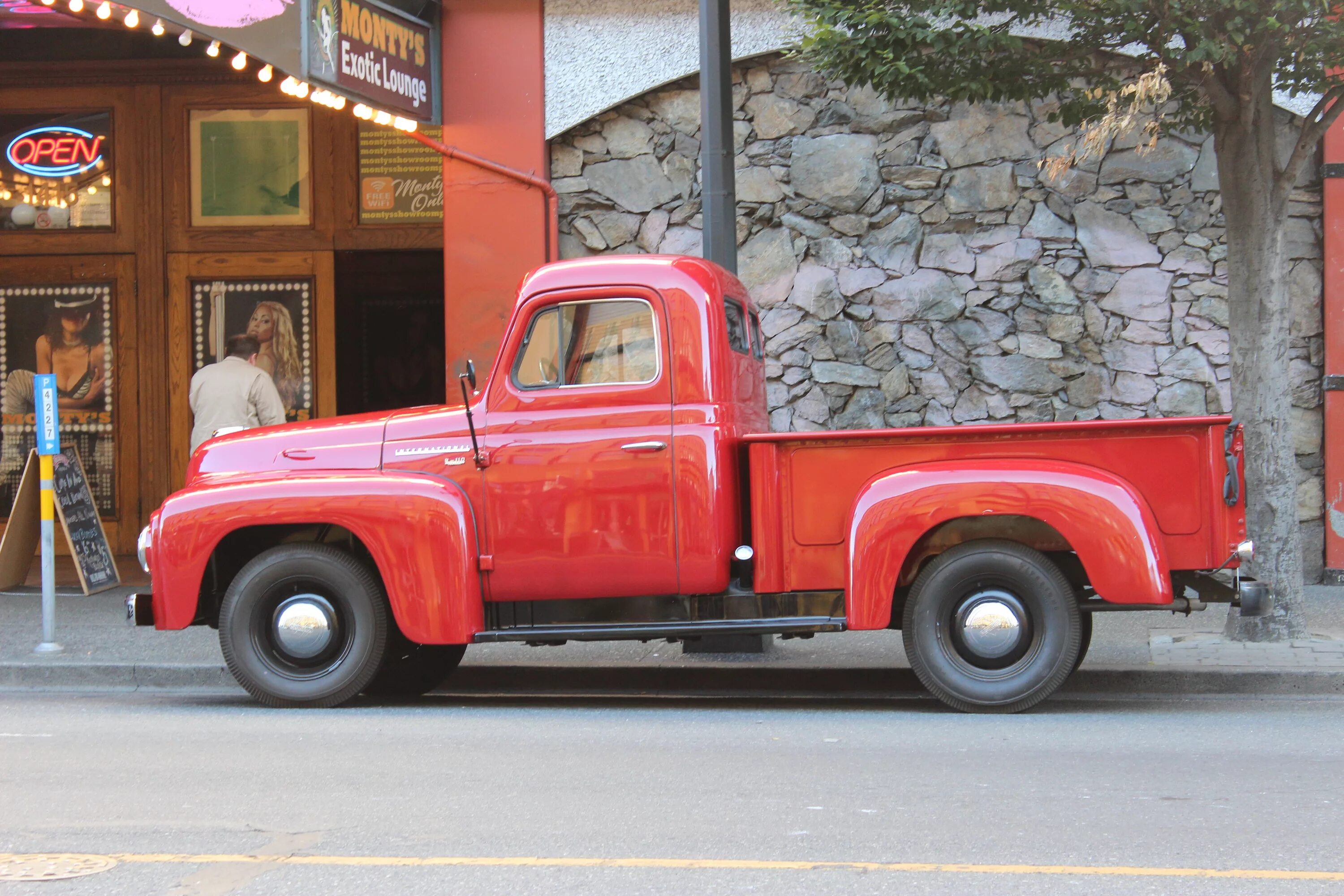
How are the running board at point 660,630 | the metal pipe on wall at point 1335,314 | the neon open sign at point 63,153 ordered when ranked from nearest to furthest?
the running board at point 660,630 < the metal pipe on wall at point 1335,314 < the neon open sign at point 63,153

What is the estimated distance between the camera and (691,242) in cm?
1234

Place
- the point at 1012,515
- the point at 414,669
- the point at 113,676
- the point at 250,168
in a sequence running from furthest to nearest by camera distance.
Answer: the point at 250,168, the point at 113,676, the point at 414,669, the point at 1012,515

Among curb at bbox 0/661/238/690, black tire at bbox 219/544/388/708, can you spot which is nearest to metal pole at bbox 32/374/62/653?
curb at bbox 0/661/238/690

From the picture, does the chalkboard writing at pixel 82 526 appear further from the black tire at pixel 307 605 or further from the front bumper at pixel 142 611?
the black tire at pixel 307 605

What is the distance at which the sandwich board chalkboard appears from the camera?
39.4 ft

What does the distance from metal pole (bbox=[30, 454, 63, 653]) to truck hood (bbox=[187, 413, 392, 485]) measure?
176cm

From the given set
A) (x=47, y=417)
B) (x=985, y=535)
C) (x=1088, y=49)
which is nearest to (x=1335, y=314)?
(x=1088, y=49)

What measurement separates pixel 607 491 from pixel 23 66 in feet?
31.6

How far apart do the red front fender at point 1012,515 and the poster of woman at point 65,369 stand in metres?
9.78

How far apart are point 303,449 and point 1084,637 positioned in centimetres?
416

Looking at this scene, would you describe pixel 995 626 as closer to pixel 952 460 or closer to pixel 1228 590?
pixel 952 460

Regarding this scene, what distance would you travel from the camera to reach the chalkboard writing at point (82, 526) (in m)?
12.0

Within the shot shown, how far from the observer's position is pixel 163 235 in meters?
14.3

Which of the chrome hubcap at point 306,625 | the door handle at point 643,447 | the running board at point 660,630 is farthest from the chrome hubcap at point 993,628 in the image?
the chrome hubcap at point 306,625
